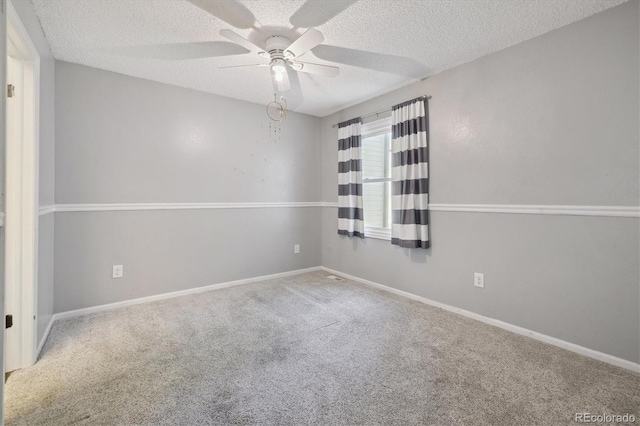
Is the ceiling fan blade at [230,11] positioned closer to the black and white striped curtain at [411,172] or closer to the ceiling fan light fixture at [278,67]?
the ceiling fan light fixture at [278,67]

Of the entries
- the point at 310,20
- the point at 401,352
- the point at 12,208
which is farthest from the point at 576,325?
the point at 12,208

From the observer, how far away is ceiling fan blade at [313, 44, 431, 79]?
245cm

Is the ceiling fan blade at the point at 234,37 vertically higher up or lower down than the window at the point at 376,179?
higher up

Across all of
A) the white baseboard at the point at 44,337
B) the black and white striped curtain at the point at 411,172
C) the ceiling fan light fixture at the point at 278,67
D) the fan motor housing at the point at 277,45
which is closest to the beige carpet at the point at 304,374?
the white baseboard at the point at 44,337

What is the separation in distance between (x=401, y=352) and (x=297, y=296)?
4.73 feet

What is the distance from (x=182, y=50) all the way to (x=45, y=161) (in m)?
1.35

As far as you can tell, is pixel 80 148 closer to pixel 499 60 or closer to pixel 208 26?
pixel 208 26

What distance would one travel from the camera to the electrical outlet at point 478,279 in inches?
102

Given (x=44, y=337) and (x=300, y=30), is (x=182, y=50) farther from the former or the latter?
(x=44, y=337)

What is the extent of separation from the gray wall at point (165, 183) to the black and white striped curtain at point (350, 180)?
0.60 metres

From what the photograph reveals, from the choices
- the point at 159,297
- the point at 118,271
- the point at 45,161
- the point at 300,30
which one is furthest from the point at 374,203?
the point at 45,161

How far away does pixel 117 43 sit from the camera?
7.67 feet

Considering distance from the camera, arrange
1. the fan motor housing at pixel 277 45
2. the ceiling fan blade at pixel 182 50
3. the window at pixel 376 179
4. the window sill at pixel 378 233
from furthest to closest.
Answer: the window at pixel 376 179, the window sill at pixel 378 233, the ceiling fan blade at pixel 182 50, the fan motor housing at pixel 277 45

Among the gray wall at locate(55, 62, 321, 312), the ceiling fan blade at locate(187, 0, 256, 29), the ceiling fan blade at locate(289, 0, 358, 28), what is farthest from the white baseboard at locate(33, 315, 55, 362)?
the ceiling fan blade at locate(289, 0, 358, 28)
